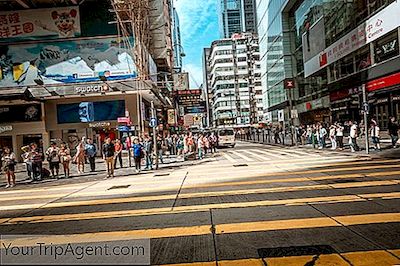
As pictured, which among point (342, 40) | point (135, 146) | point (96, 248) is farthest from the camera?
point (342, 40)

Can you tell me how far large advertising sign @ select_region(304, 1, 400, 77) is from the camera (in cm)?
2595

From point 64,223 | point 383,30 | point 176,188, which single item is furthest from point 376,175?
point 383,30

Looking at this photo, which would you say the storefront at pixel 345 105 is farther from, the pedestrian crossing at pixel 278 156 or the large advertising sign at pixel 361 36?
the pedestrian crossing at pixel 278 156

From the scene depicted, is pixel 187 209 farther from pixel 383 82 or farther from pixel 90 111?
pixel 90 111

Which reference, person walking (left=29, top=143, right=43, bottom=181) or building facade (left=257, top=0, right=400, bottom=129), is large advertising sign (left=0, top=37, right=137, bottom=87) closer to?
building facade (left=257, top=0, right=400, bottom=129)

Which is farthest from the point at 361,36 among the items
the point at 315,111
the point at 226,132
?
the point at 315,111

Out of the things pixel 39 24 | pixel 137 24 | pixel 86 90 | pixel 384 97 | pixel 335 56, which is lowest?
pixel 384 97

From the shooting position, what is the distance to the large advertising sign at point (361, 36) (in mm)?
25953

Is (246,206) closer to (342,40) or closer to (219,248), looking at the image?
(219,248)

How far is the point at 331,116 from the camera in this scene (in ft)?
136

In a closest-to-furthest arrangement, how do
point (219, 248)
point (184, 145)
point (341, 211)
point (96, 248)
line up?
1. point (96, 248)
2. point (219, 248)
3. point (341, 211)
4. point (184, 145)

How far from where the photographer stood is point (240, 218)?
7438 mm

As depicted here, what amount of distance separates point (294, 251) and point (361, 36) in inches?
1192

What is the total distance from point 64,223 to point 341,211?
5.54 m
